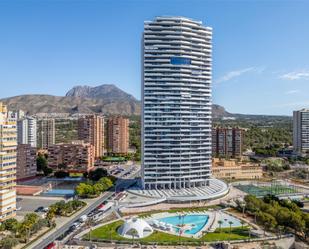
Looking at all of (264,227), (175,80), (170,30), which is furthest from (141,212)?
(170,30)

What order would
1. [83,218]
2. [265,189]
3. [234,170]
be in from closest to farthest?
[83,218], [265,189], [234,170]

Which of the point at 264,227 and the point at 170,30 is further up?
the point at 170,30

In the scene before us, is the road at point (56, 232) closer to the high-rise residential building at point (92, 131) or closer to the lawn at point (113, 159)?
the lawn at point (113, 159)

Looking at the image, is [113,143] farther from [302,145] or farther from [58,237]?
[58,237]

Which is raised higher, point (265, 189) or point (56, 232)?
point (265, 189)

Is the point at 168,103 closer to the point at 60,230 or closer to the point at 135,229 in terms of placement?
the point at 135,229

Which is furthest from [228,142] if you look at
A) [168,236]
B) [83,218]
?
[168,236]
